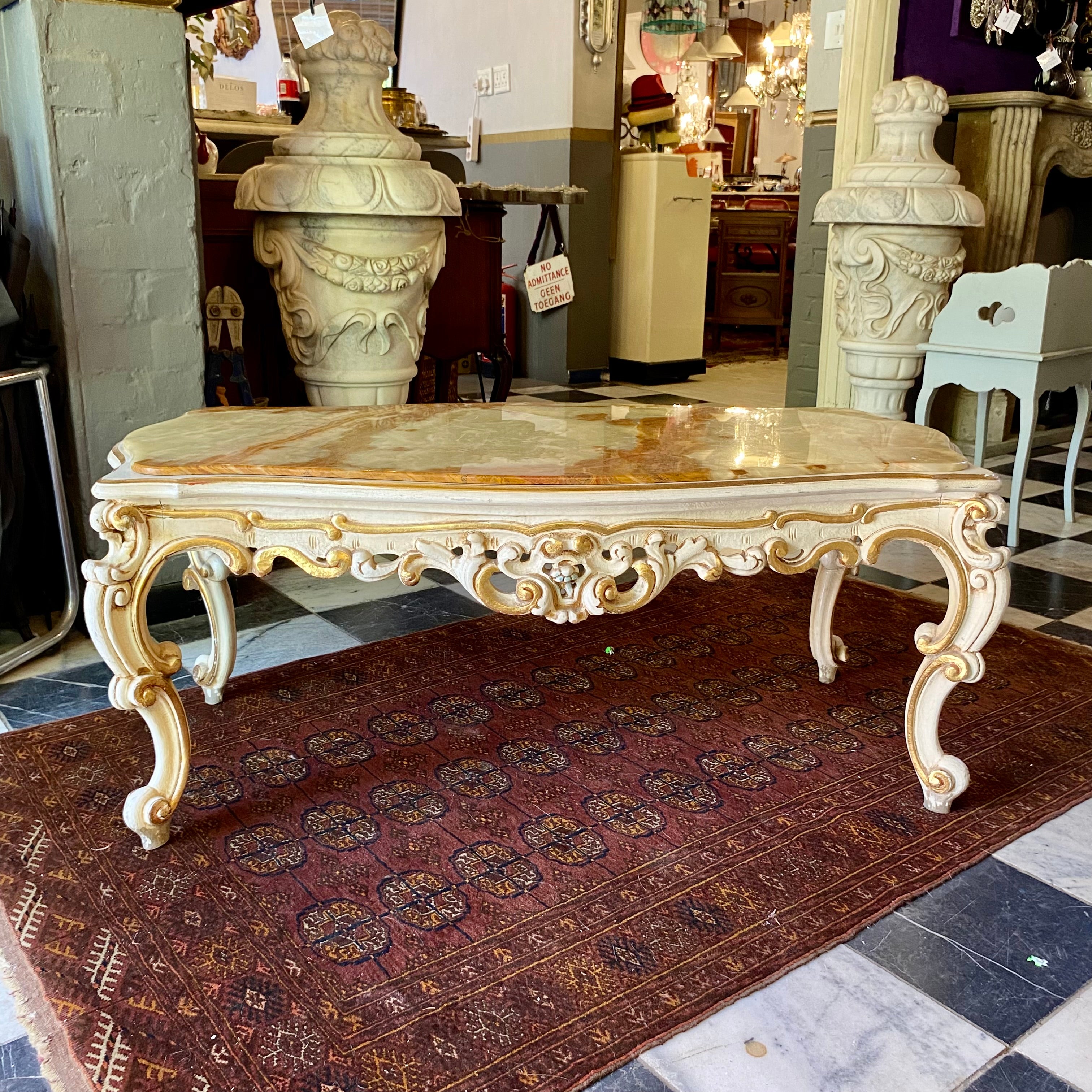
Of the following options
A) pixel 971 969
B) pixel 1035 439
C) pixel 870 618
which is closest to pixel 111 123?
pixel 870 618

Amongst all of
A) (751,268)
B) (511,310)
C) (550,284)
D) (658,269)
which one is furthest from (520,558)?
(751,268)

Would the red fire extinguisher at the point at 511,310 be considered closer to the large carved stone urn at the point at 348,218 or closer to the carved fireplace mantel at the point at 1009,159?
the carved fireplace mantel at the point at 1009,159

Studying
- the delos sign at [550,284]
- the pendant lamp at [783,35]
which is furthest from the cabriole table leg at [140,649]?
the pendant lamp at [783,35]

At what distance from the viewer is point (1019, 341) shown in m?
2.71

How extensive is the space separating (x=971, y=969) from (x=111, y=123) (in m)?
1.99

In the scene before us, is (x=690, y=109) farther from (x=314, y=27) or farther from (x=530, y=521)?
(x=530, y=521)

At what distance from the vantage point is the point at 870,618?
233 cm

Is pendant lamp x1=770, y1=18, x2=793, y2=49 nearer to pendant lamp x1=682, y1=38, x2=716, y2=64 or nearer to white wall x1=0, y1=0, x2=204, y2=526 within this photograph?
pendant lamp x1=682, y1=38, x2=716, y2=64

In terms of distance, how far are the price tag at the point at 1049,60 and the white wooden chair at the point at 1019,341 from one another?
1.31 metres

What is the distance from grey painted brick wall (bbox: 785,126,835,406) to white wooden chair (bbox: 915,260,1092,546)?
1021 millimetres

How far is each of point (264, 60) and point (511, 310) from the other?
3.78 m

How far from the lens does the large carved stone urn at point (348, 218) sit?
237 cm

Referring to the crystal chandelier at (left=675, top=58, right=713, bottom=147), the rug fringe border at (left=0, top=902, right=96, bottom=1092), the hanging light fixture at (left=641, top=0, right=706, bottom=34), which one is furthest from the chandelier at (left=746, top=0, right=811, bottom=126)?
the rug fringe border at (left=0, top=902, right=96, bottom=1092)

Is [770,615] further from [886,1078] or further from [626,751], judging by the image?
[886,1078]
